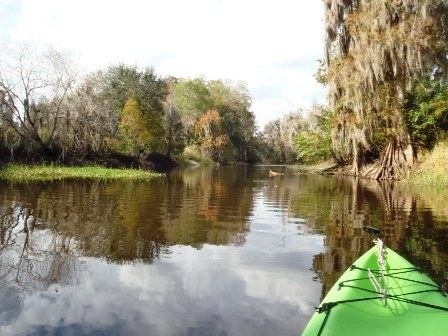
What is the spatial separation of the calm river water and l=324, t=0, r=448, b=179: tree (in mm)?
12434

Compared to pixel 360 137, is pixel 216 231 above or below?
below

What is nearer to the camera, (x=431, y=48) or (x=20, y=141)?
(x=431, y=48)

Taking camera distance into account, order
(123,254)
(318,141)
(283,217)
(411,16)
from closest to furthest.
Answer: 1. (123,254)
2. (283,217)
3. (411,16)
4. (318,141)

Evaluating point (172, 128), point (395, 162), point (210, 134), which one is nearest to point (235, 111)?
point (210, 134)

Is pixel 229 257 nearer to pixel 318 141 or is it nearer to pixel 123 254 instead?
pixel 123 254

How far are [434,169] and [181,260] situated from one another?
19.4 meters

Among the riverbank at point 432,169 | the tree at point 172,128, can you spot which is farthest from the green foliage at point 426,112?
the tree at point 172,128

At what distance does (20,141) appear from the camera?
1072 inches

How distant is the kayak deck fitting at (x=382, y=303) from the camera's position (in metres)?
3.41

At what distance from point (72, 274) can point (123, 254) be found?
119 centimetres

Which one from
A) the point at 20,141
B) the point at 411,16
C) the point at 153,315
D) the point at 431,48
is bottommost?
the point at 153,315

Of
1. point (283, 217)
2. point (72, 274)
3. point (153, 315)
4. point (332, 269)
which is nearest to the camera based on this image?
point (153, 315)

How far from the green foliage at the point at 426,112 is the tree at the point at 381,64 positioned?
943 millimetres

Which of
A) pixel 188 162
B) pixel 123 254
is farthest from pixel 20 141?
pixel 188 162
